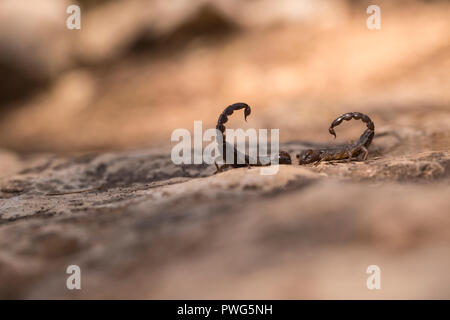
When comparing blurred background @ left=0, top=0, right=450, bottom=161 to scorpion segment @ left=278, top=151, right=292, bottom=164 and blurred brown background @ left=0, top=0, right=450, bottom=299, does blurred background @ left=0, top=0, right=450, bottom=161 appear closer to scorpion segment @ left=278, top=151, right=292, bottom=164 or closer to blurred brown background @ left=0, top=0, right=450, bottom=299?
blurred brown background @ left=0, top=0, right=450, bottom=299

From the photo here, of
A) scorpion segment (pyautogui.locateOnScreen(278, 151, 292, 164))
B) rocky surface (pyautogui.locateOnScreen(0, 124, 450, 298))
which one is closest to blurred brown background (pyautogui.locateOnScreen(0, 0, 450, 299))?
rocky surface (pyautogui.locateOnScreen(0, 124, 450, 298))

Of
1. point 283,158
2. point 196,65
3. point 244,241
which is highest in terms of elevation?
point 196,65

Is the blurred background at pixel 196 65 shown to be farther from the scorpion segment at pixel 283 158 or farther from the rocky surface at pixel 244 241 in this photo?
the rocky surface at pixel 244 241

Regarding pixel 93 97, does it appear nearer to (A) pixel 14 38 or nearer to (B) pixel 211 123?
(A) pixel 14 38

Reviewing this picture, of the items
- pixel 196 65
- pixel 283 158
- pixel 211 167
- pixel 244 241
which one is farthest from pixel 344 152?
pixel 196 65

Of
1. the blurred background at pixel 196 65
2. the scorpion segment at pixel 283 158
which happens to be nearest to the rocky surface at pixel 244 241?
the scorpion segment at pixel 283 158

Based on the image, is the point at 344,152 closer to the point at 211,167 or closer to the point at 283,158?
the point at 283,158
